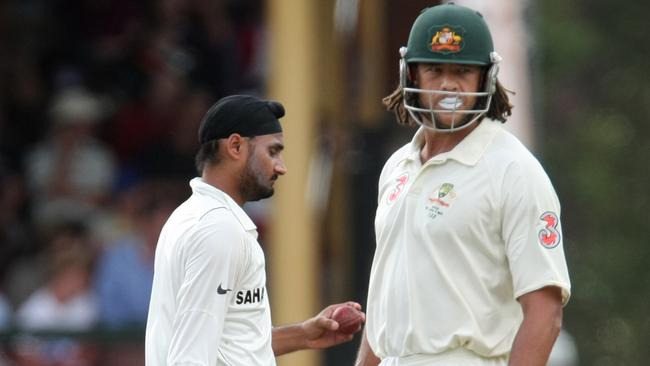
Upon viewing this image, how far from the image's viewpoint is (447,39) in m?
5.55

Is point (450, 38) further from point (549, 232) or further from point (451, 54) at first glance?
point (549, 232)

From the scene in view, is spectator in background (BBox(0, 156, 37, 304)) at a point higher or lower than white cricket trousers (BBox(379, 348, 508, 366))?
lower

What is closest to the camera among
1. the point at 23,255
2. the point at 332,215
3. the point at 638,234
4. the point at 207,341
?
the point at 207,341

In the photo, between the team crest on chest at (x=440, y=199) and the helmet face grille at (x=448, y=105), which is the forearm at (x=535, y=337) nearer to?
the team crest on chest at (x=440, y=199)

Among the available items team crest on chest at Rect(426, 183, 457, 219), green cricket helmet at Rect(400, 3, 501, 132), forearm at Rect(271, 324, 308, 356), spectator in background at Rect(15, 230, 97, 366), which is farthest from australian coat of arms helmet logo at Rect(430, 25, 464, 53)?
spectator in background at Rect(15, 230, 97, 366)

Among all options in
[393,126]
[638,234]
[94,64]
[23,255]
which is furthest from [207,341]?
[638,234]

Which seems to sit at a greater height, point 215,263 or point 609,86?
point 215,263

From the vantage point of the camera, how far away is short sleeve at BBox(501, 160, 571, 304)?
5.31 m

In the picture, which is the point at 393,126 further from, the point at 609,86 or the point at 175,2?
the point at 609,86

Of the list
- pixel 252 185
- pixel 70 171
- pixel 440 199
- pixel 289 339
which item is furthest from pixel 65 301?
pixel 440 199

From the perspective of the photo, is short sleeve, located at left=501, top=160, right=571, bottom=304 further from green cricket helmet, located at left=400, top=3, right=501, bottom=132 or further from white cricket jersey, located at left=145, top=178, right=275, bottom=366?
white cricket jersey, located at left=145, top=178, right=275, bottom=366

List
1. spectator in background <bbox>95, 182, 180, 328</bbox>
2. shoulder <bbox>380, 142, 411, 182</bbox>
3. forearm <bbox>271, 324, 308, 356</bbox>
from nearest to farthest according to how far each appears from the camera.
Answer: shoulder <bbox>380, 142, 411, 182</bbox> → forearm <bbox>271, 324, 308, 356</bbox> → spectator in background <bbox>95, 182, 180, 328</bbox>

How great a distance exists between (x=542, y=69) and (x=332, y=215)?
56.8 feet

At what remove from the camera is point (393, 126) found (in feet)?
45.8
